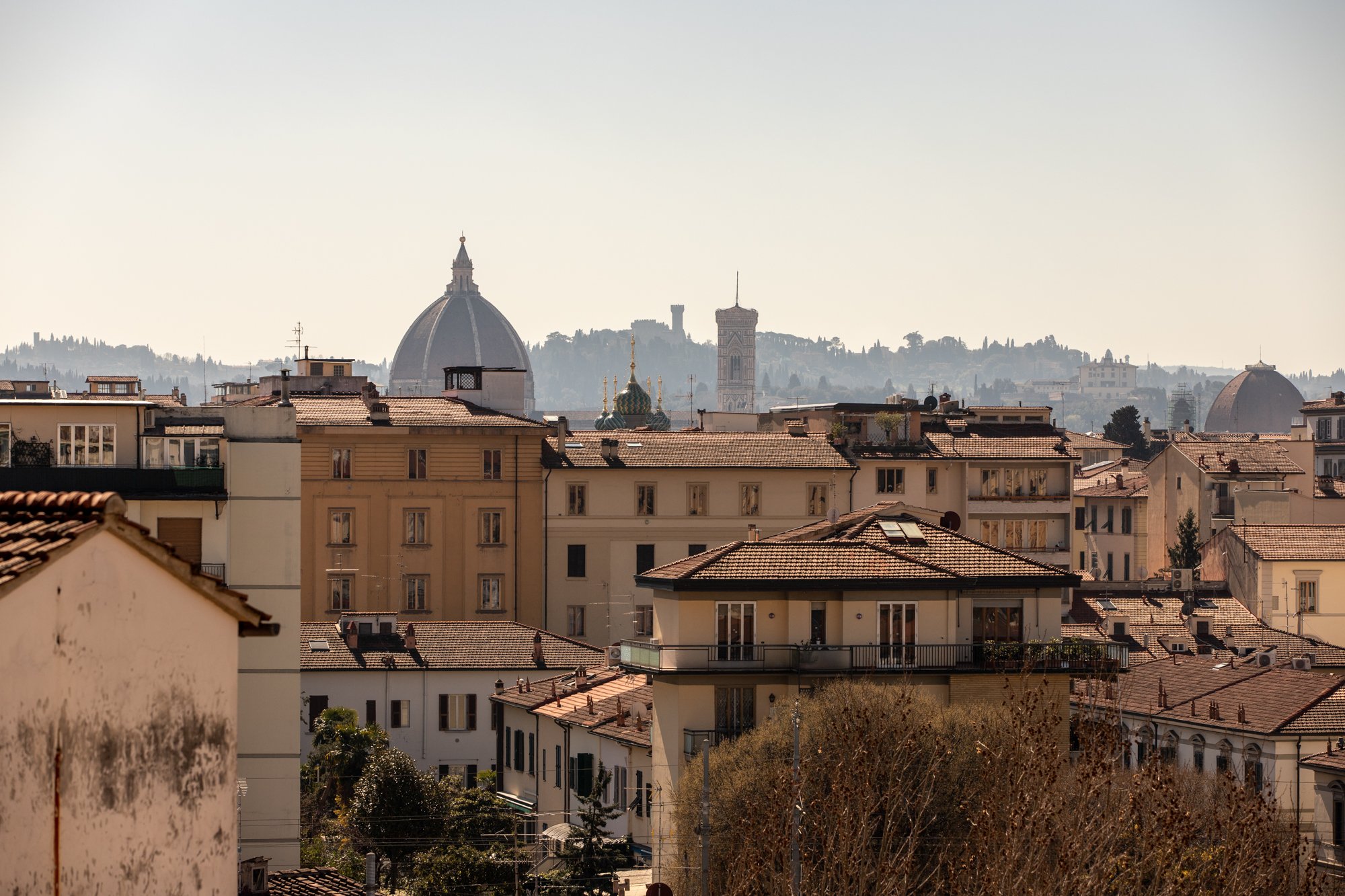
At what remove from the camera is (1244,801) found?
36250 millimetres

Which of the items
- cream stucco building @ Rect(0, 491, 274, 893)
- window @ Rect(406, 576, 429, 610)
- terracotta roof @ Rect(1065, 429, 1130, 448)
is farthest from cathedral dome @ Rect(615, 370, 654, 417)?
cream stucco building @ Rect(0, 491, 274, 893)

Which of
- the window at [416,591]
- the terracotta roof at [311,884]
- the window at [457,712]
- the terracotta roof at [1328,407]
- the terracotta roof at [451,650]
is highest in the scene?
the terracotta roof at [1328,407]

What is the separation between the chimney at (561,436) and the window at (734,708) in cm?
3720

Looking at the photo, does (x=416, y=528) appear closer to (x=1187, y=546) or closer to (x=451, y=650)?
(x=451, y=650)

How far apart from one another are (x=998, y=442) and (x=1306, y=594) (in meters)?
12.5

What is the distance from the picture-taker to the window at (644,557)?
76.0m

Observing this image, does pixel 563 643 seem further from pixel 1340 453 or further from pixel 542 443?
pixel 1340 453

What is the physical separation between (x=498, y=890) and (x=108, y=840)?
29.1 m

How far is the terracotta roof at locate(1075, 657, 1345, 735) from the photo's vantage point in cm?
4972

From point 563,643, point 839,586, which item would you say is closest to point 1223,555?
point 563,643

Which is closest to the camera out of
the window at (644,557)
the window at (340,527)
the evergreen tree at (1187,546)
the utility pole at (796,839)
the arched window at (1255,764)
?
the utility pole at (796,839)

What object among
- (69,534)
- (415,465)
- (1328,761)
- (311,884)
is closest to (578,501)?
(415,465)

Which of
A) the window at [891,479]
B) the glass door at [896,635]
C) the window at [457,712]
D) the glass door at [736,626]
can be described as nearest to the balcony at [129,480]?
the glass door at [736,626]

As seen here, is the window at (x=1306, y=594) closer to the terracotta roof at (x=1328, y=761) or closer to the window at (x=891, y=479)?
the window at (x=891, y=479)
